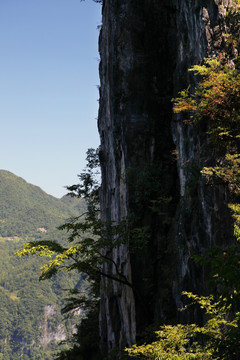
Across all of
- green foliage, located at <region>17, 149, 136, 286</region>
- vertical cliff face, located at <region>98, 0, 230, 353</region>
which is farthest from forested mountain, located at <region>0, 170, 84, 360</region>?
green foliage, located at <region>17, 149, 136, 286</region>

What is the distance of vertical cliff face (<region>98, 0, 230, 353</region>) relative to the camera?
484 inches

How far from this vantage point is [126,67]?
1636 cm

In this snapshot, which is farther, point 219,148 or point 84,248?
point 84,248

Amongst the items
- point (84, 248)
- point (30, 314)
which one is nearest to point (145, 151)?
point (84, 248)

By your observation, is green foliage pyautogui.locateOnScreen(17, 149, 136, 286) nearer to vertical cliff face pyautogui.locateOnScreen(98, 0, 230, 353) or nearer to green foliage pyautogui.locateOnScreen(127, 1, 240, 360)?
vertical cliff face pyautogui.locateOnScreen(98, 0, 230, 353)

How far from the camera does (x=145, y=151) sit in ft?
51.0

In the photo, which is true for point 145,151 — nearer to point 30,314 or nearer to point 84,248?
point 84,248

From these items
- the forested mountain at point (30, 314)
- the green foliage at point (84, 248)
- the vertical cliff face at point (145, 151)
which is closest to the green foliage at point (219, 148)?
the vertical cliff face at point (145, 151)

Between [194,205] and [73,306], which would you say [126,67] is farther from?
[73,306]

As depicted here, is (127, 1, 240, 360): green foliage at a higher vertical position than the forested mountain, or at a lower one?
higher

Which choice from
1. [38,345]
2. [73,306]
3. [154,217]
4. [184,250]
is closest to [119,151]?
[154,217]

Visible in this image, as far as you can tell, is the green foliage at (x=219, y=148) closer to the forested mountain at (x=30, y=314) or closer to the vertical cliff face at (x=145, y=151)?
the vertical cliff face at (x=145, y=151)

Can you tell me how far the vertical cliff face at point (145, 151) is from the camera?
1230cm

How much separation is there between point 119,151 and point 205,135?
7729 mm
